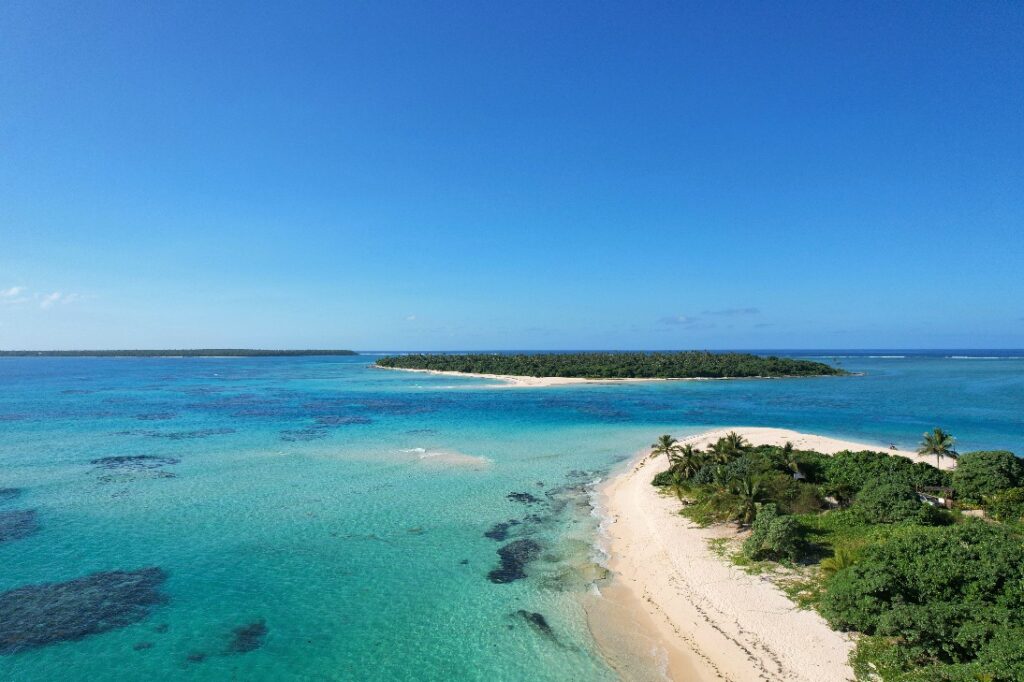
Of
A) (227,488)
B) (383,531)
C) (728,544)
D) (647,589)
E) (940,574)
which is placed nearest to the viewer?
(940,574)

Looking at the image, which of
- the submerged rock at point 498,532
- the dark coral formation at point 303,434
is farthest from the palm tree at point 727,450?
the dark coral formation at point 303,434

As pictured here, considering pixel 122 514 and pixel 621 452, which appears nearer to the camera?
pixel 122 514

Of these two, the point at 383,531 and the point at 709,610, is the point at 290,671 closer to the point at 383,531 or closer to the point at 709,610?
the point at 383,531

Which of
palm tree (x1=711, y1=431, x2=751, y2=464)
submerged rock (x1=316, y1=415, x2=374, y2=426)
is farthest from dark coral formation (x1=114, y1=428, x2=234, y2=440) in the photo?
palm tree (x1=711, y1=431, x2=751, y2=464)

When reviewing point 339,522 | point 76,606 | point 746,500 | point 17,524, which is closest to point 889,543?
point 746,500

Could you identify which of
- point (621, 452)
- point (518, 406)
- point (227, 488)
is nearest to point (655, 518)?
point (621, 452)

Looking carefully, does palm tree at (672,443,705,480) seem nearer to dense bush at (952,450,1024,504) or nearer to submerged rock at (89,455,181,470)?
dense bush at (952,450,1024,504)

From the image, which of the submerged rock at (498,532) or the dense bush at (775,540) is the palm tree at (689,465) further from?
the submerged rock at (498,532)
